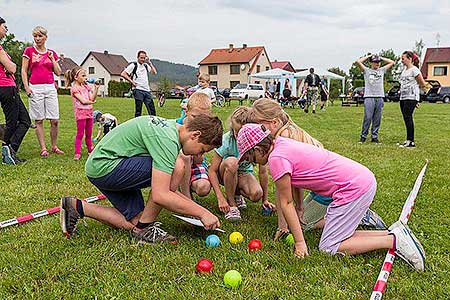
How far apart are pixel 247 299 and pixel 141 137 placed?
1409mm

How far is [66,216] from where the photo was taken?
352 centimetres

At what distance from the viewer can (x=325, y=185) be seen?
10.8 ft

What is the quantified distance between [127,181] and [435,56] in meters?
61.2

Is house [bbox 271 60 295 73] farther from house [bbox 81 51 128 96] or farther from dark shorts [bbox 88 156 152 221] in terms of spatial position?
dark shorts [bbox 88 156 152 221]

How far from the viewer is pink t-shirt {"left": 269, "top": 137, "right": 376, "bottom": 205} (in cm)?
321

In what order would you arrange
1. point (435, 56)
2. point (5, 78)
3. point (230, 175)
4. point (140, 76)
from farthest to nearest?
point (435, 56) → point (140, 76) → point (5, 78) → point (230, 175)

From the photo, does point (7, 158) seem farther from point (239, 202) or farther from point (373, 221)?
point (373, 221)

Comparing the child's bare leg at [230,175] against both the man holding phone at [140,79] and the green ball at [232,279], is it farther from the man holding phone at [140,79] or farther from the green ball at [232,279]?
the man holding phone at [140,79]

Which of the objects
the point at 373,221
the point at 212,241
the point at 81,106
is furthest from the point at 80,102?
the point at 373,221

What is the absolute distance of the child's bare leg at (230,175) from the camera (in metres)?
4.16

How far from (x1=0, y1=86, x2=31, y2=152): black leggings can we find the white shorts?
207 millimetres

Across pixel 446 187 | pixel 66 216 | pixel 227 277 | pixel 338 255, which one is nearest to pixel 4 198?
pixel 66 216

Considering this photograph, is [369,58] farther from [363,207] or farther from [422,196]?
[363,207]

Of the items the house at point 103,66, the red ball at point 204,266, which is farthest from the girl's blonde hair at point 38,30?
the house at point 103,66
